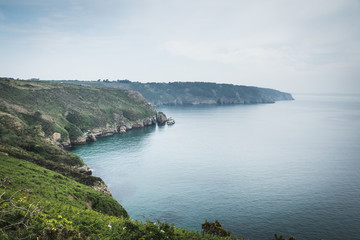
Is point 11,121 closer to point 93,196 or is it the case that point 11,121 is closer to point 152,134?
point 93,196

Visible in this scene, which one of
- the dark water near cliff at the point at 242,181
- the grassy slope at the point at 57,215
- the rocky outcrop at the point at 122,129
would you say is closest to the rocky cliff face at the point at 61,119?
the rocky outcrop at the point at 122,129

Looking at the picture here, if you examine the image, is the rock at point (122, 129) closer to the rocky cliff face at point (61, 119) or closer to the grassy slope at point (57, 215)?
the rocky cliff face at point (61, 119)

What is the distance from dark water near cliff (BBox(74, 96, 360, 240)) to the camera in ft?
127

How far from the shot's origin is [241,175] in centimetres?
6069

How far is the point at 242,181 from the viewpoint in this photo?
56406 mm

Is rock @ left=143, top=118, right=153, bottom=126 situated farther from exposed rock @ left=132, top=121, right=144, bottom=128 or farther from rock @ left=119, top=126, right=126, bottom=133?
rock @ left=119, top=126, right=126, bottom=133

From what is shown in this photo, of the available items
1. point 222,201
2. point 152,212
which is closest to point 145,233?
point 152,212

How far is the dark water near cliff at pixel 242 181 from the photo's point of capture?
38625mm

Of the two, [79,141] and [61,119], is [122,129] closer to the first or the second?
[79,141]

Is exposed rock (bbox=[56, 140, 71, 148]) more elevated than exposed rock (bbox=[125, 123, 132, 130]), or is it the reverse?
exposed rock (bbox=[125, 123, 132, 130])

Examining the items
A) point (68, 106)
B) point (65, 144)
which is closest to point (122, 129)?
point (68, 106)

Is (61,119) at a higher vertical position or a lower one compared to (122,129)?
higher

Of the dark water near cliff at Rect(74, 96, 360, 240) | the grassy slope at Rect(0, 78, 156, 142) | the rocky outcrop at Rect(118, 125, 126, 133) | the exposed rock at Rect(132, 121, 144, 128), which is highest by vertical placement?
the grassy slope at Rect(0, 78, 156, 142)

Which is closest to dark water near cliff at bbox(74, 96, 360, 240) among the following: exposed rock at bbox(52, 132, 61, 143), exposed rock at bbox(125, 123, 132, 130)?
exposed rock at bbox(52, 132, 61, 143)
